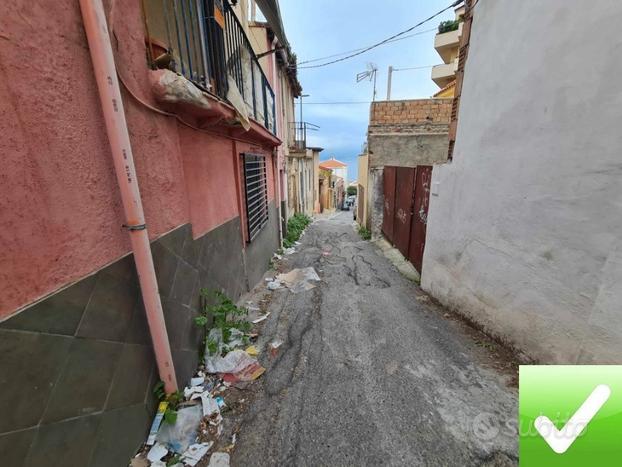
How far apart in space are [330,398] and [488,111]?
344cm

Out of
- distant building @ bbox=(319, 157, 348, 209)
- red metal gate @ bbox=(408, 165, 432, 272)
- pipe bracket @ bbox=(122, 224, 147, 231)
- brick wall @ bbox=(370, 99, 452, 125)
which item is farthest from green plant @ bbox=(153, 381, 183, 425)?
distant building @ bbox=(319, 157, 348, 209)

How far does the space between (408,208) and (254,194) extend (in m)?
3.46

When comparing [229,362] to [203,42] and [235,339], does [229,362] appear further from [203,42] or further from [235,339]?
[203,42]

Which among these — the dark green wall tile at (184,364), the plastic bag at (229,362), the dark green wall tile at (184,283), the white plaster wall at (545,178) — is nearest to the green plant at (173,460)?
the dark green wall tile at (184,364)

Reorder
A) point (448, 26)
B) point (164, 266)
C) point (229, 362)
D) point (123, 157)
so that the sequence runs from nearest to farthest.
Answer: point (123, 157)
point (164, 266)
point (229, 362)
point (448, 26)

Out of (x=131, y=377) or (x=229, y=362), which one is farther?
(x=229, y=362)

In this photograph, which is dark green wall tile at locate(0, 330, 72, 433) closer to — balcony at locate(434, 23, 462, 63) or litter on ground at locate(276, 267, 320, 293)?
litter on ground at locate(276, 267, 320, 293)

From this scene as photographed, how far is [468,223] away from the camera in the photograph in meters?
3.22

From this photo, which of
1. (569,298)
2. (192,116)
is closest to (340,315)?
(569,298)

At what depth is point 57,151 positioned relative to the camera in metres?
1.18

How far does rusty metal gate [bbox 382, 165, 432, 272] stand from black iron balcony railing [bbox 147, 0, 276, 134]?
12.2 ft

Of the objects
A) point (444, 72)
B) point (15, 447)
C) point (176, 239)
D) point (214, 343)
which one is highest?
point (444, 72)

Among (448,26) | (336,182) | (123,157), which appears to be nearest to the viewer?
(123,157)

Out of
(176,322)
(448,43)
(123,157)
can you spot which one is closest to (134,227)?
(123,157)
